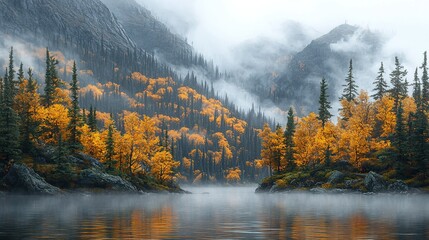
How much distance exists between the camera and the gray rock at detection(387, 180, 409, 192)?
Result: 9544cm

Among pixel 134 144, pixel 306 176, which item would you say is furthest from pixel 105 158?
pixel 306 176

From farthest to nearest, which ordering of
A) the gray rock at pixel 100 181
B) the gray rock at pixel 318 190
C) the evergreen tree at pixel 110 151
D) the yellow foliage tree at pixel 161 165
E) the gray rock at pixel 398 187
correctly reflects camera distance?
1. the yellow foliage tree at pixel 161 165
2. the evergreen tree at pixel 110 151
3. the gray rock at pixel 318 190
4. the gray rock at pixel 100 181
5. the gray rock at pixel 398 187

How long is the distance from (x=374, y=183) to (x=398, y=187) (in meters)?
4.59

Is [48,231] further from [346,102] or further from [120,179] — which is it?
[346,102]

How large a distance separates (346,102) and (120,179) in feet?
226

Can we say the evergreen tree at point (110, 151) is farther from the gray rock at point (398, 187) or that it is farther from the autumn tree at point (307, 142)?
A: the gray rock at point (398, 187)

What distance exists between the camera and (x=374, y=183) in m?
98.5

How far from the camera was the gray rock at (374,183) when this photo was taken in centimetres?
9788

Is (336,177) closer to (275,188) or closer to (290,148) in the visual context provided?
(275,188)

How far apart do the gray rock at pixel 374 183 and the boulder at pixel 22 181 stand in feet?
199

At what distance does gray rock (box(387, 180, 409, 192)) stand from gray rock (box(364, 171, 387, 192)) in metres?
1.27

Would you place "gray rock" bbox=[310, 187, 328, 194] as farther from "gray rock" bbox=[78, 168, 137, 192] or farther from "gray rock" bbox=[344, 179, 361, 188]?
"gray rock" bbox=[78, 168, 137, 192]

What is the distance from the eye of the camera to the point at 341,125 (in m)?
137

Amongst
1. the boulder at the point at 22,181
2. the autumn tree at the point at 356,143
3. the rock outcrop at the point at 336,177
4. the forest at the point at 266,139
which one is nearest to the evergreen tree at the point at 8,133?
the forest at the point at 266,139
